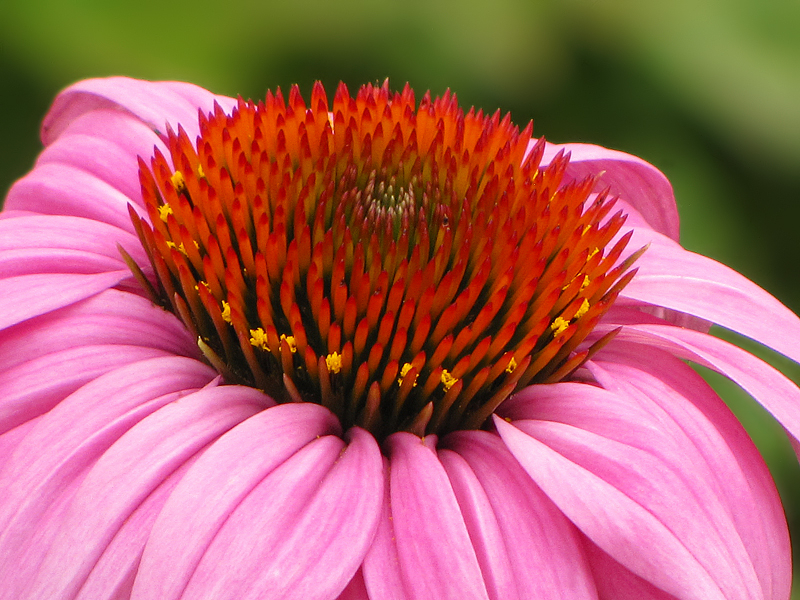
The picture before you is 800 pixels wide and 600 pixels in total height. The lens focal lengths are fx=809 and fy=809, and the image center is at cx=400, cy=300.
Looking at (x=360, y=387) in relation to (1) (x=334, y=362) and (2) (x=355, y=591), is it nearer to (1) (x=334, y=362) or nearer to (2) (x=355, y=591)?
(1) (x=334, y=362)

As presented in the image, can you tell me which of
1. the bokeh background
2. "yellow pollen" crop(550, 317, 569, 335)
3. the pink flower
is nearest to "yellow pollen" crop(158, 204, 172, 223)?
the pink flower

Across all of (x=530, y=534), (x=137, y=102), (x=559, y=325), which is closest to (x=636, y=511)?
(x=530, y=534)

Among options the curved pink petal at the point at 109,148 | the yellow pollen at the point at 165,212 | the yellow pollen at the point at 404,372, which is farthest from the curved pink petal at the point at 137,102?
the yellow pollen at the point at 404,372

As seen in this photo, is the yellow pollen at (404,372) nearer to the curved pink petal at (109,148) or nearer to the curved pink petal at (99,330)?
the curved pink petal at (99,330)

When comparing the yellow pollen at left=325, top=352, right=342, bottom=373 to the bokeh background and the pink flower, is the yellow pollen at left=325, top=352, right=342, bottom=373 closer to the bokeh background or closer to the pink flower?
the pink flower

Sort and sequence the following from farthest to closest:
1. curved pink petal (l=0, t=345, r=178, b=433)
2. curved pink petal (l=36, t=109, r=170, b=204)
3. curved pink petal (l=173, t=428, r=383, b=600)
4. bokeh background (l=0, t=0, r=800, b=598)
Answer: bokeh background (l=0, t=0, r=800, b=598), curved pink petal (l=36, t=109, r=170, b=204), curved pink petal (l=0, t=345, r=178, b=433), curved pink petal (l=173, t=428, r=383, b=600)

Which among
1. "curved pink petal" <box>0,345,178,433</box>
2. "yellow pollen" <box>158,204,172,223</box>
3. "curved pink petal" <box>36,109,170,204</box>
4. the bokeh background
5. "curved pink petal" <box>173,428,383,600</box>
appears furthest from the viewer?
the bokeh background
